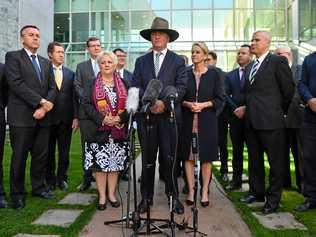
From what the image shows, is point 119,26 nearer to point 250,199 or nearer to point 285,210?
point 250,199

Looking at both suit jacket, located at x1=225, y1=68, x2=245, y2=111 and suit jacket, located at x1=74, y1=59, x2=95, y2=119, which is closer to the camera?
suit jacket, located at x1=74, y1=59, x2=95, y2=119

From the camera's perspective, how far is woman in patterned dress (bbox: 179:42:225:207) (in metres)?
6.35

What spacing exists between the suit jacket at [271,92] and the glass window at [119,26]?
21.0m

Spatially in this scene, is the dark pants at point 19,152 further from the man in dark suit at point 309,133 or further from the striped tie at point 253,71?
the man in dark suit at point 309,133

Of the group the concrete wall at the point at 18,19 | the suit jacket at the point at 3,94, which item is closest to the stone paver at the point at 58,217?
the suit jacket at the point at 3,94

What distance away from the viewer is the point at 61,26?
90.0ft

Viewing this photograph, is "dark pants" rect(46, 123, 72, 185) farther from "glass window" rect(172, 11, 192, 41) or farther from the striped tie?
"glass window" rect(172, 11, 192, 41)

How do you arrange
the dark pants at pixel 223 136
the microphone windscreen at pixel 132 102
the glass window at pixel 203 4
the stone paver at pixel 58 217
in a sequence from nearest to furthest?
the microphone windscreen at pixel 132 102, the stone paver at pixel 58 217, the dark pants at pixel 223 136, the glass window at pixel 203 4

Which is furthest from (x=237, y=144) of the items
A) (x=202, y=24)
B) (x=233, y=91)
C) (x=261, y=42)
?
(x=202, y=24)

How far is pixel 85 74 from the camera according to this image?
7184 mm

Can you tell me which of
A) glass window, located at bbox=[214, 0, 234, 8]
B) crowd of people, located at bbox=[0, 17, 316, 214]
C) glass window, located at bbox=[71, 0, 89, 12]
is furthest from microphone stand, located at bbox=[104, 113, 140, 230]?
glass window, located at bbox=[71, 0, 89, 12]

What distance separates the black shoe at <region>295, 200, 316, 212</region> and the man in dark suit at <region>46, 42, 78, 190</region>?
349 cm

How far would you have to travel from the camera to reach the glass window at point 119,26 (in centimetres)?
2655

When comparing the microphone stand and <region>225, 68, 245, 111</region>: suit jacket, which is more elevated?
<region>225, 68, 245, 111</region>: suit jacket
